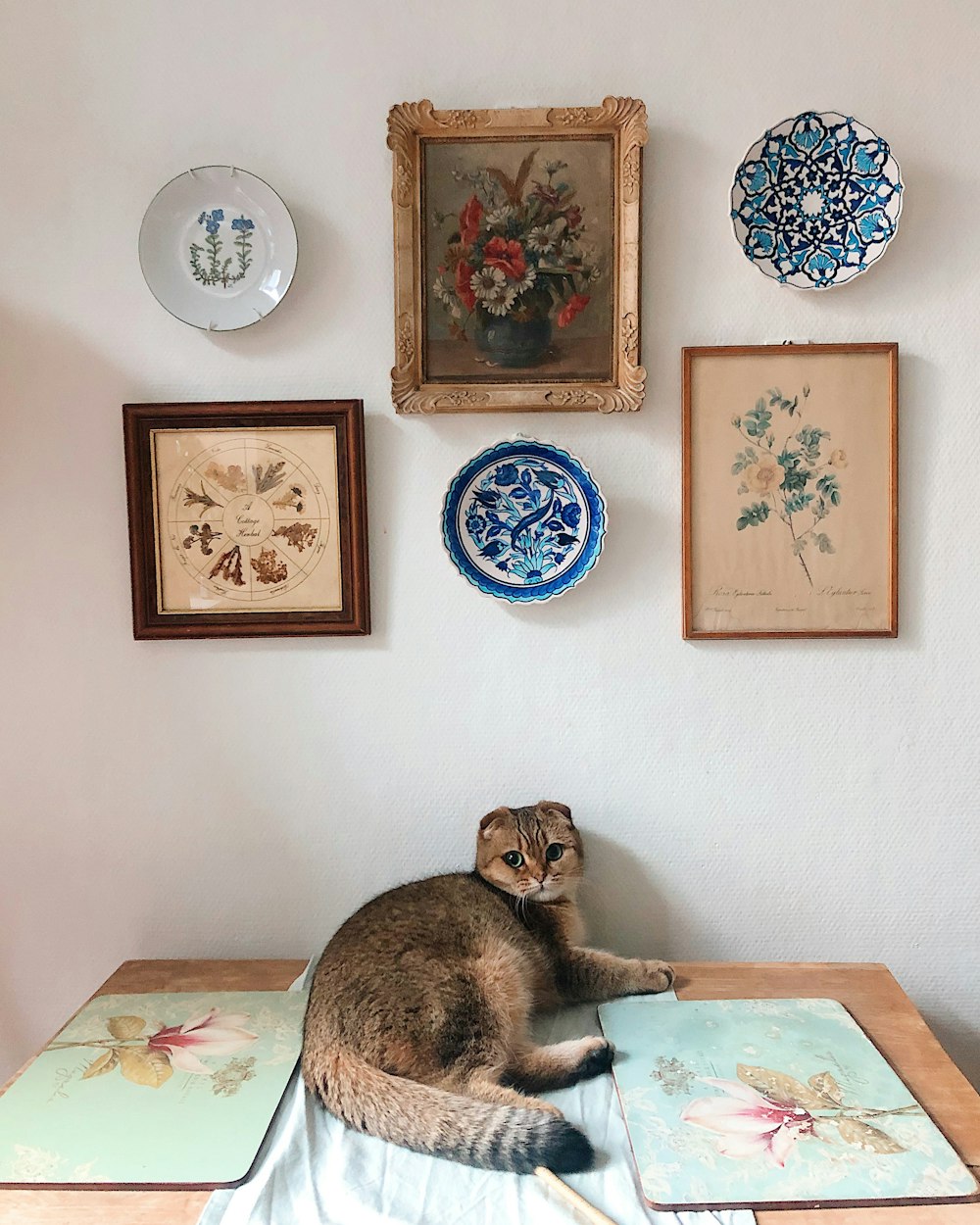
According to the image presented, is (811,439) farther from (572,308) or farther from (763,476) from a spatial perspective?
(572,308)

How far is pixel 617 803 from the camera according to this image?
1.50 meters

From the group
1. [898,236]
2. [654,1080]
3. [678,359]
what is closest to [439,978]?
[654,1080]

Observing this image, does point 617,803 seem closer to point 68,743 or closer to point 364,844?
point 364,844

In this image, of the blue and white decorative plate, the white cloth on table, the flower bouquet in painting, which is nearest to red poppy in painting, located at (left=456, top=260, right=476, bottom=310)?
the flower bouquet in painting

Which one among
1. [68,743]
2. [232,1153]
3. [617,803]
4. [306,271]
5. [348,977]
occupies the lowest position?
[232,1153]

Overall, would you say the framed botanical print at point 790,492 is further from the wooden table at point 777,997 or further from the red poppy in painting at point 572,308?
the wooden table at point 777,997

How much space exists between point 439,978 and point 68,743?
0.73 m

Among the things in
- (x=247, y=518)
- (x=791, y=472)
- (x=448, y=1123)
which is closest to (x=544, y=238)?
(x=791, y=472)

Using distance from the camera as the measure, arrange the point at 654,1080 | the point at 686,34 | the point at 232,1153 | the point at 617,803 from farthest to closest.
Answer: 1. the point at 617,803
2. the point at 686,34
3. the point at 654,1080
4. the point at 232,1153

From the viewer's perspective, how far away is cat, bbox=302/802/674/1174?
1017mm

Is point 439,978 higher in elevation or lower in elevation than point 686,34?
lower

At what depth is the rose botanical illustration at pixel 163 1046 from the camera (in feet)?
3.85

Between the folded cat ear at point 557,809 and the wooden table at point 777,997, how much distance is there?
28 cm

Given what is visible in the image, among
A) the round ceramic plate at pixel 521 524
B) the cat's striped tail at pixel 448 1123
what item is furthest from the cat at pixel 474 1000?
the round ceramic plate at pixel 521 524
